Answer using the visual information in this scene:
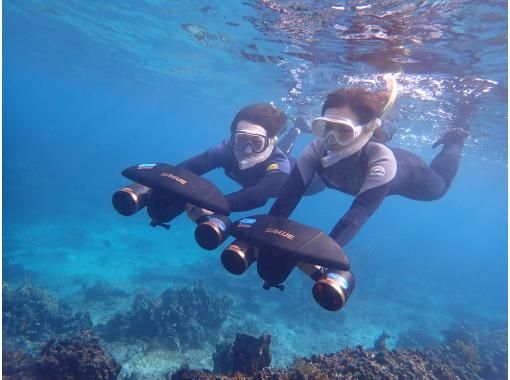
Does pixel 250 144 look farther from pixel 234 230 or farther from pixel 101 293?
pixel 101 293

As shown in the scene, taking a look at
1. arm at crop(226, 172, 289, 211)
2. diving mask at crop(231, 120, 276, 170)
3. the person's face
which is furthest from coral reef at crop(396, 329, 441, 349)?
the person's face

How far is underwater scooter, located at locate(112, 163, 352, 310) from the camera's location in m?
3.28

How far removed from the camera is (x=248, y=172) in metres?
6.22

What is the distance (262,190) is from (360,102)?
189 cm

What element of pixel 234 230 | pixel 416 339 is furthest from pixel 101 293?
pixel 416 339

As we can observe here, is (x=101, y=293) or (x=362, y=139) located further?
(x=101, y=293)

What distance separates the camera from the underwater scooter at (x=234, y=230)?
10.7 feet

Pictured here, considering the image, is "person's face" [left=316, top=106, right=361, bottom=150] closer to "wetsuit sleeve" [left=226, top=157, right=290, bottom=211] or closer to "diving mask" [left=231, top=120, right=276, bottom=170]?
"wetsuit sleeve" [left=226, top=157, right=290, bottom=211]

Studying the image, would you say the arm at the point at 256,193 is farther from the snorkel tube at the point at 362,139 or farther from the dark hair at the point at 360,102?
the dark hair at the point at 360,102

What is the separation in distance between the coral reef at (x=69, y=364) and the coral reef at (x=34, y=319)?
11.2 feet

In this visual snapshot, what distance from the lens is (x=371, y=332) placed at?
15391 millimetres

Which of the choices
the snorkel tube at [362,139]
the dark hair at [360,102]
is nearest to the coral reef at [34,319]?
the snorkel tube at [362,139]

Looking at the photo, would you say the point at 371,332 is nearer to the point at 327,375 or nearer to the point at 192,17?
the point at 327,375

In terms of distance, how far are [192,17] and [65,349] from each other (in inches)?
537
